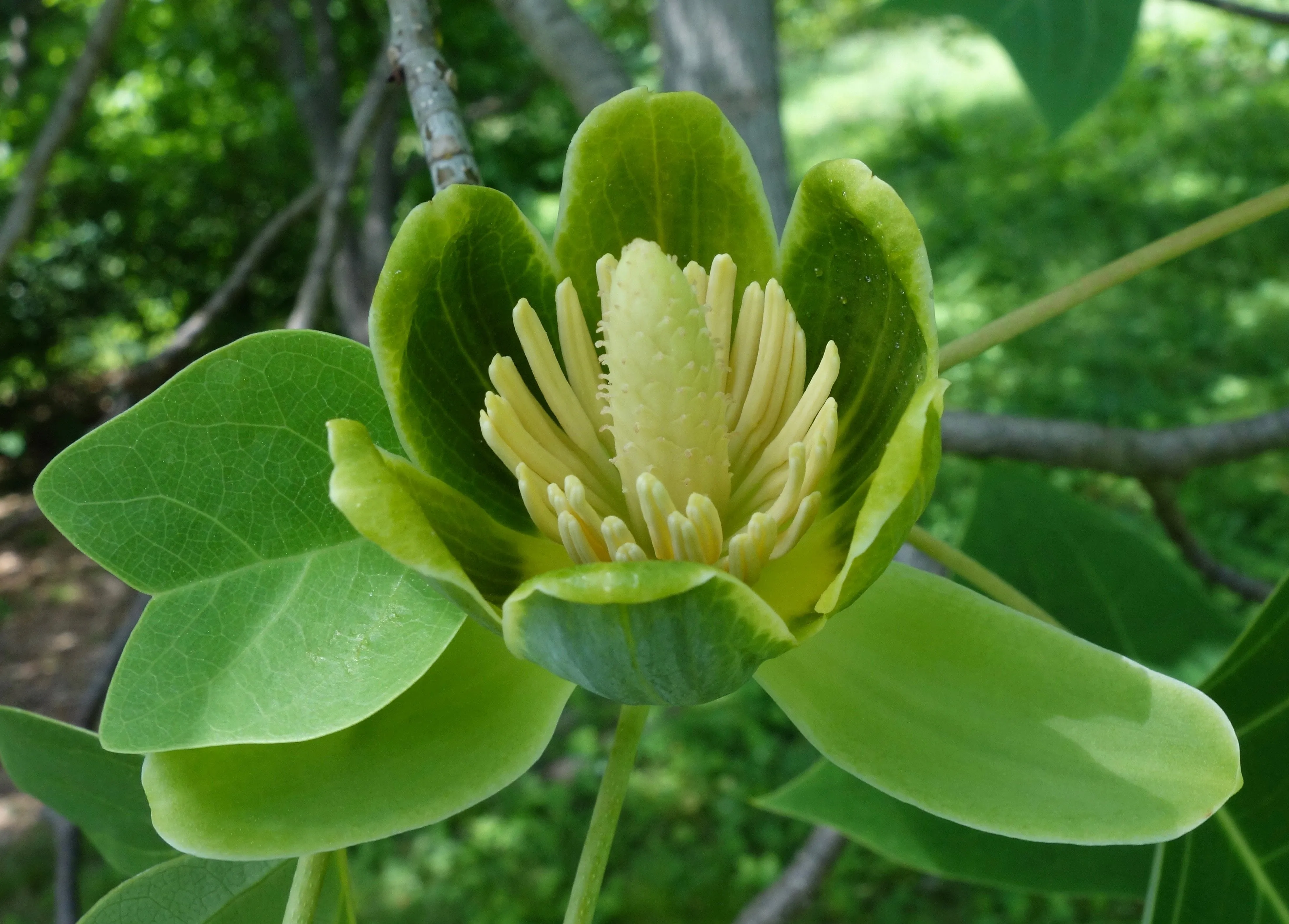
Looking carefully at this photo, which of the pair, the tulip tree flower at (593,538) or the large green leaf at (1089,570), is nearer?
the tulip tree flower at (593,538)

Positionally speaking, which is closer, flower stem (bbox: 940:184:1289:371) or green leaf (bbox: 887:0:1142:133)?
flower stem (bbox: 940:184:1289:371)

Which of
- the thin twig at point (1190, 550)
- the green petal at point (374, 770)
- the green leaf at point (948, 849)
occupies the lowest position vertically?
the thin twig at point (1190, 550)

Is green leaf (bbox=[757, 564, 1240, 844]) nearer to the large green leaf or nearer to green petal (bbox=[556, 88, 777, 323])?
green petal (bbox=[556, 88, 777, 323])

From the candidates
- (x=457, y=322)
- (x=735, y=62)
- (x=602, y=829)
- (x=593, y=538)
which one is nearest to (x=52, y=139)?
(x=735, y=62)

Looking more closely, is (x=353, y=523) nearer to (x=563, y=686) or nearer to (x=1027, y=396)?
(x=563, y=686)

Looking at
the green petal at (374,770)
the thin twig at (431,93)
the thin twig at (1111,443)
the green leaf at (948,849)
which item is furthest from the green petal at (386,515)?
the thin twig at (1111,443)

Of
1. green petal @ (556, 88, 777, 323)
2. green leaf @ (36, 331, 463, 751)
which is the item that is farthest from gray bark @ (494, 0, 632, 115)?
green leaf @ (36, 331, 463, 751)

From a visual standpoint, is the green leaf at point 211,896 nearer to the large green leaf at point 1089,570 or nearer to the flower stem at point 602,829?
the flower stem at point 602,829
